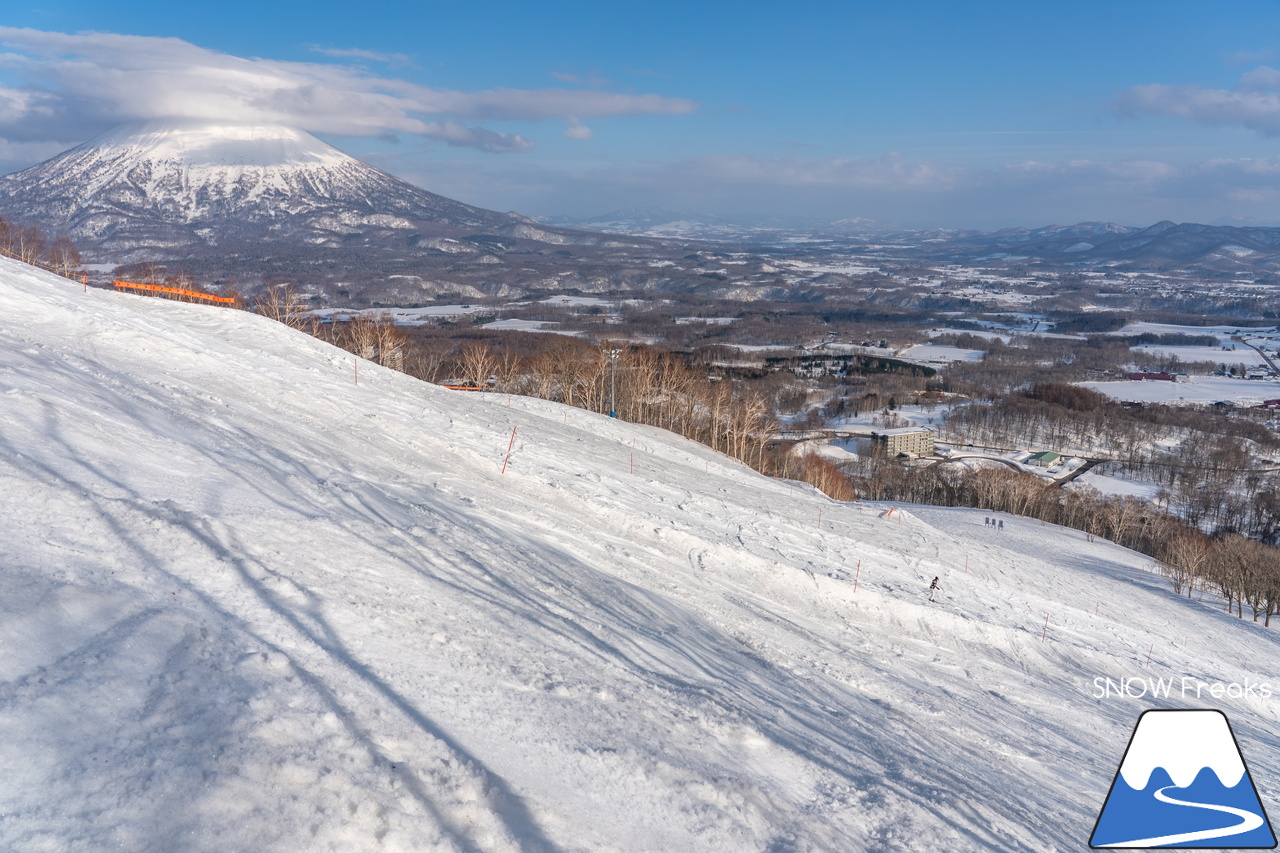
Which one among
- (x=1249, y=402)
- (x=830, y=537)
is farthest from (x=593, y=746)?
(x=1249, y=402)

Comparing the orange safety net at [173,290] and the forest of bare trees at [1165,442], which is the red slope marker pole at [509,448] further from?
the forest of bare trees at [1165,442]

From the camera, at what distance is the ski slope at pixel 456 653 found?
4.82m

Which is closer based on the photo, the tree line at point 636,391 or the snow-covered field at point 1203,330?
the tree line at point 636,391

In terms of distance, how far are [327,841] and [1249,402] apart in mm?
118237

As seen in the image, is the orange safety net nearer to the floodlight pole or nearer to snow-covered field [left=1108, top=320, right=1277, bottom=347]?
the floodlight pole

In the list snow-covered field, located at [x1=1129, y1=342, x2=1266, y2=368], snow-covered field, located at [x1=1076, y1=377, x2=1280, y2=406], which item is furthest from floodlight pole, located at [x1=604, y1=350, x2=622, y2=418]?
snow-covered field, located at [x1=1129, y1=342, x2=1266, y2=368]

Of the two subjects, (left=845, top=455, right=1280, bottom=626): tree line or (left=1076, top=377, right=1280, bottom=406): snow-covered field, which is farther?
(left=1076, top=377, right=1280, bottom=406): snow-covered field

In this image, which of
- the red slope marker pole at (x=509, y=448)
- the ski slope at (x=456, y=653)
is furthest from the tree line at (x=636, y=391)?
the ski slope at (x=456, y=653)

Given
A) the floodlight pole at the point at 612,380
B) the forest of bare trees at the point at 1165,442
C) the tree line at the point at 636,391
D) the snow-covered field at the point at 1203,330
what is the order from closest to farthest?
the floodlight pole at the point at 612,380, the tree line at the point at 636,391, the forest of bare trees at the point at 1165,442, the snow-covered field at the point at 1203,330

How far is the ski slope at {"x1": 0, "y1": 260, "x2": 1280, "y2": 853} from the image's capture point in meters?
4.82

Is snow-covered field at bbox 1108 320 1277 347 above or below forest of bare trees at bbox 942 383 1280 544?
above

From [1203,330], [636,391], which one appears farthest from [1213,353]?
[636,391]

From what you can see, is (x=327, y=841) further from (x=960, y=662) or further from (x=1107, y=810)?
(x=960, y=662)

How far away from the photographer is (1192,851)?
5.18 m
